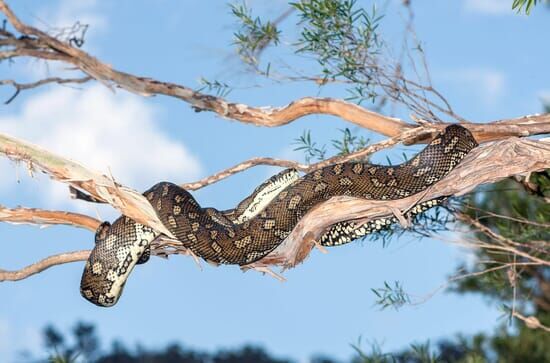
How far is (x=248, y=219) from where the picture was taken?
6.62 m

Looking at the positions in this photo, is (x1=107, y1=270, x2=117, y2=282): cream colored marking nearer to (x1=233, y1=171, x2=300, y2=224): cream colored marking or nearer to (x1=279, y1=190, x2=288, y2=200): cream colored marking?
(x1=233, y1=171, x2=300, y2=224): cream colored marking

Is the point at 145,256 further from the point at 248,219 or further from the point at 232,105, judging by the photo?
the point at 232,105

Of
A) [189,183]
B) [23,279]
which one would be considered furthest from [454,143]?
[23,279]

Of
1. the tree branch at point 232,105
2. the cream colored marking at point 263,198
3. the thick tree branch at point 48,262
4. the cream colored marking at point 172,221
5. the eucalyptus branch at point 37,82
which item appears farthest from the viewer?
the eucalyptus branch at point 37,82

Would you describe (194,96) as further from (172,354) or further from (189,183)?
(172,354)

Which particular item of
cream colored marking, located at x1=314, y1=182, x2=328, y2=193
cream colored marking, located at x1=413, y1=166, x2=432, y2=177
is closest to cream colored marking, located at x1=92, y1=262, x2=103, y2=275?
cream colored marking, located at x1=314, y1=182, x2=328, y2=193

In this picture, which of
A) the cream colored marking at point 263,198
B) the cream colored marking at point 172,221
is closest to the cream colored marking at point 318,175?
the cream colored marking at point 263,198

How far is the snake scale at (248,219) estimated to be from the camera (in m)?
6.13

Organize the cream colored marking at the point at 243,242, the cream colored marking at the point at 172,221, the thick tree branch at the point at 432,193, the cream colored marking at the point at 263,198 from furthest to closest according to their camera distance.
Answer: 1. the cream colored marking at the point at 263,198
2. the thick tree branch at the point at 432,193
3. the cream colored marking at the point at 243,242
4. the cream colored marking at the point at 172,221

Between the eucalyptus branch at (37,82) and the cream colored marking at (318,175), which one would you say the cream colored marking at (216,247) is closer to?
the cream colored marking at (318,175)

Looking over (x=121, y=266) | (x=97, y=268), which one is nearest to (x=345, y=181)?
(x=121, y=266)

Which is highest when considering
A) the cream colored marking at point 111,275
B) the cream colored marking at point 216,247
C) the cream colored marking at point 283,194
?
the cream colored marking at point 283,194

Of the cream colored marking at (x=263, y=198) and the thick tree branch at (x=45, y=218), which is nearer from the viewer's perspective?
the thick tree branch at (x=45, y=218)

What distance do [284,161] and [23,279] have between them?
8.70ft
